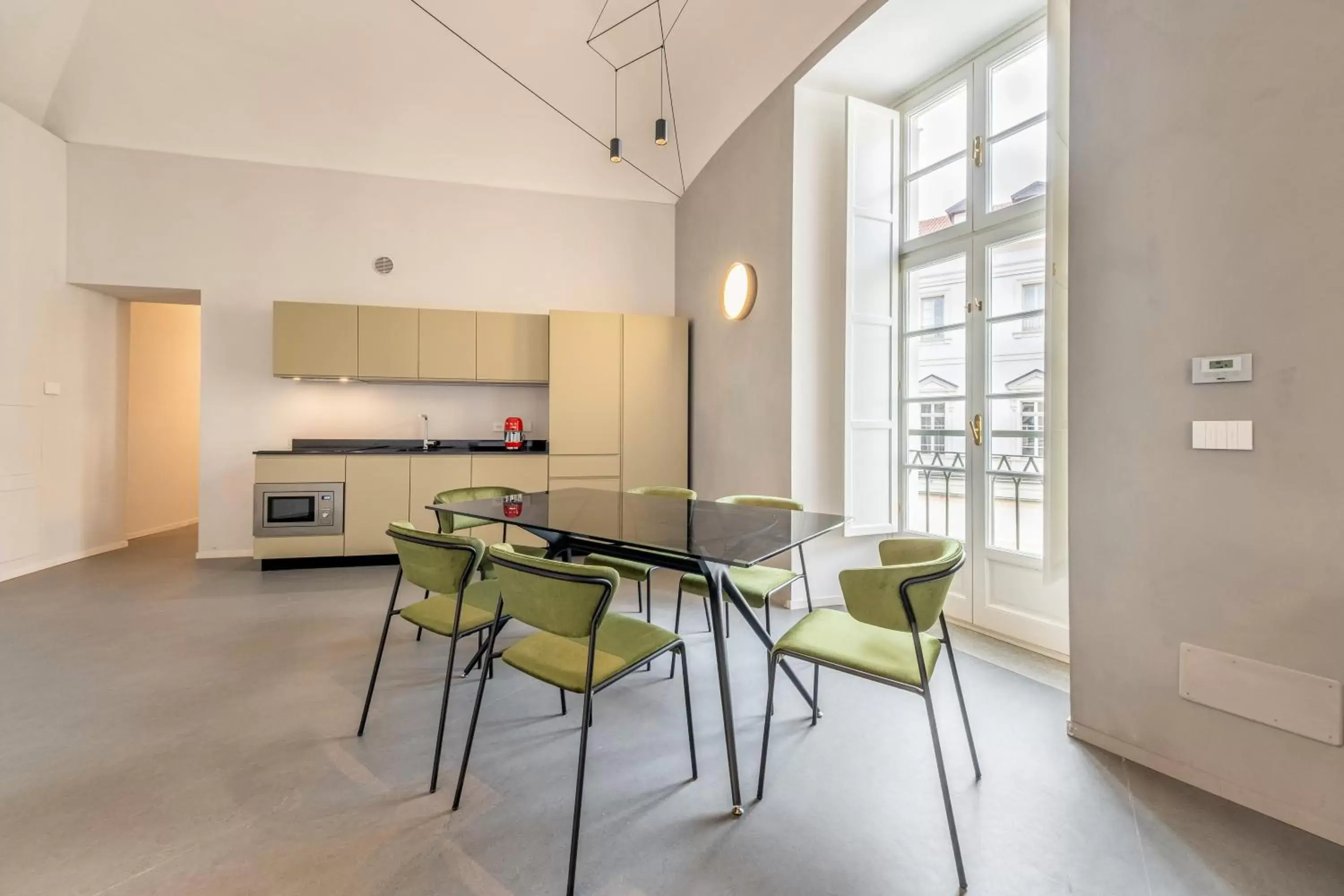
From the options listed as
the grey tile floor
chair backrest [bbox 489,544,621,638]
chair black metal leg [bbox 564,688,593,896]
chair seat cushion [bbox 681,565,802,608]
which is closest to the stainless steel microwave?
the grey tile floor

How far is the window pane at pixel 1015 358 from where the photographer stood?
2.71 m

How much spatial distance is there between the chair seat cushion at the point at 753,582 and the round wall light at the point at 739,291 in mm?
2077

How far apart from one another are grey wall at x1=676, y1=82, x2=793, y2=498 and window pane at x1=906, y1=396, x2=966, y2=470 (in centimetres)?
79

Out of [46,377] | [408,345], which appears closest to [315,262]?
[408,345]

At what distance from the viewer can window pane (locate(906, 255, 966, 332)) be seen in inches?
121

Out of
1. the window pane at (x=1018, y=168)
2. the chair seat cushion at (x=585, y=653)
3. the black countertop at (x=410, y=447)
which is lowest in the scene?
the chair seat cushion at (x=585, y=653)

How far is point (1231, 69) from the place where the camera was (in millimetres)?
1573

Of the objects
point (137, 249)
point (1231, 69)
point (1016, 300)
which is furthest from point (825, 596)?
point (137, 249)

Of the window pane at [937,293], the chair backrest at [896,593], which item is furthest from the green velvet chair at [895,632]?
the window pane at [937,293]

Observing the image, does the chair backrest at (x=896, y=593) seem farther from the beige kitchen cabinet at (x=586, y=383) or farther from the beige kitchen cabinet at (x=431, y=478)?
the beige kitchen cabinet at (x=431, y=478)

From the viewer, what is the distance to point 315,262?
4.69 m

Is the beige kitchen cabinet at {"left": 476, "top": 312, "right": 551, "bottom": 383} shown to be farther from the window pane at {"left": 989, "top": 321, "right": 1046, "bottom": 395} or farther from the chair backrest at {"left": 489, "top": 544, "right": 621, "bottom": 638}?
the chair backrest at {"left": 489, "top": 544, "right": 621, "bottom": 638}

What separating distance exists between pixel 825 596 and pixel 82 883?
3227 millimetres

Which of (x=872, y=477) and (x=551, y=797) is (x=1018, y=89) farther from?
(x=551, y=797)
